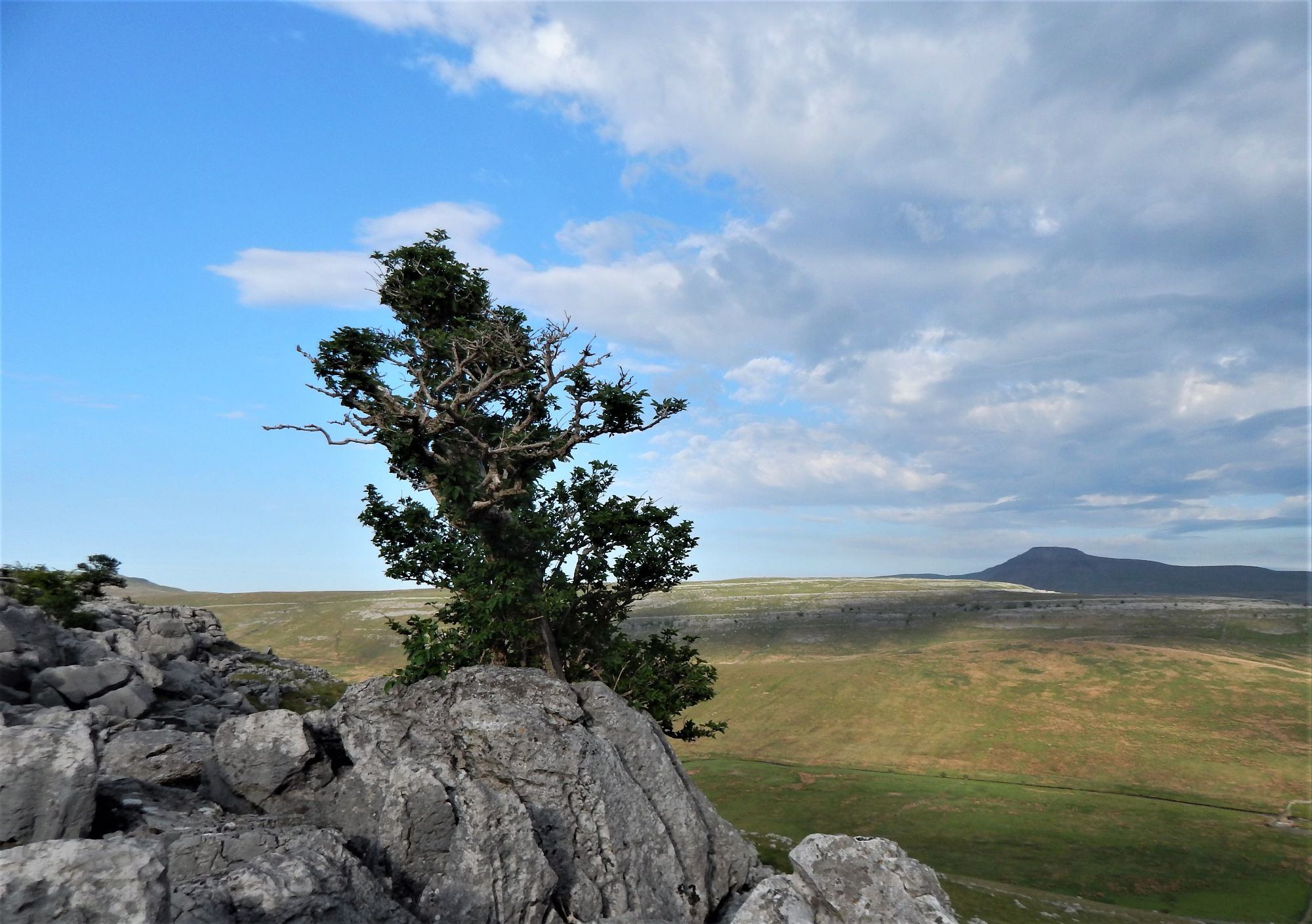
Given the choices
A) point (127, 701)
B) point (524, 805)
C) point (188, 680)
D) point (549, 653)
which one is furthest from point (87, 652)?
point (524, 805)

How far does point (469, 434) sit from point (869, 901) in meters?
28.6

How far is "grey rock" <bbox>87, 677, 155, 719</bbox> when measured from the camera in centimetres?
3088

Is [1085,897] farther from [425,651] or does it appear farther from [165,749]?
[165,749]

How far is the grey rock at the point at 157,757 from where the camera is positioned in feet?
Answer: 78.4

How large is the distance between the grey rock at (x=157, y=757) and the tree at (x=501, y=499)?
10.9m

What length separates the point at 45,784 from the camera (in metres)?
16.8

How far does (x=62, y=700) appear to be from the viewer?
1195 inches

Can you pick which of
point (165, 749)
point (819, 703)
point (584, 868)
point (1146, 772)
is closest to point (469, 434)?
point (165, 749)

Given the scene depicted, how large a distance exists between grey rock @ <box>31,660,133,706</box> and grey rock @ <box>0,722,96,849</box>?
1582 cm

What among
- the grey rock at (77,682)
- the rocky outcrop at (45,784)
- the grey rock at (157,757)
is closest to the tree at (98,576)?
the grey rock at (77,682)

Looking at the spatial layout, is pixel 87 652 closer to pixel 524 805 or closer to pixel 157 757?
pixel 157 757

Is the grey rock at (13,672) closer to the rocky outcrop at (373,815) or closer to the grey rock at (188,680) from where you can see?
the rocky outcrop at (373,815)

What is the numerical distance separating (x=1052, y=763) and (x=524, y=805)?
10750 centimetres

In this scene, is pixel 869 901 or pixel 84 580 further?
pixel 84 580
